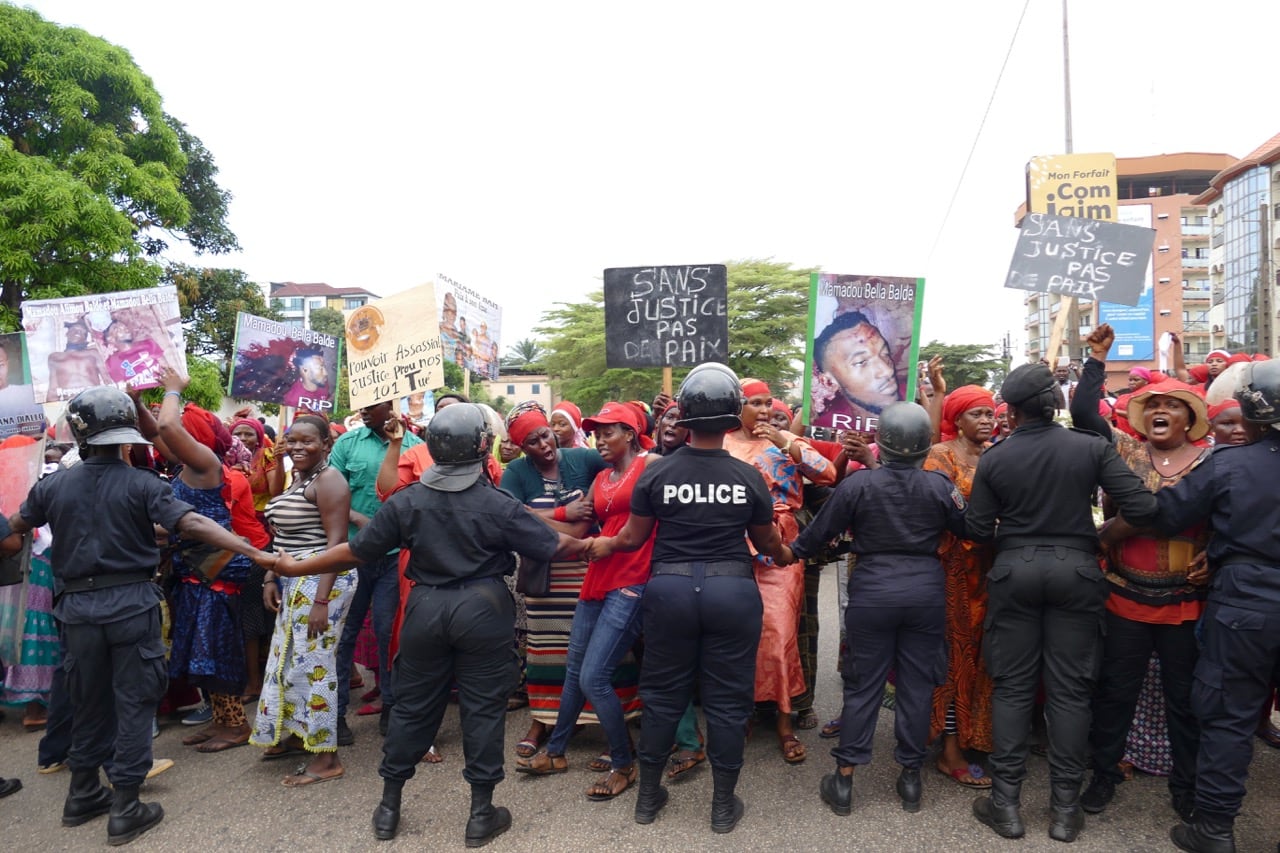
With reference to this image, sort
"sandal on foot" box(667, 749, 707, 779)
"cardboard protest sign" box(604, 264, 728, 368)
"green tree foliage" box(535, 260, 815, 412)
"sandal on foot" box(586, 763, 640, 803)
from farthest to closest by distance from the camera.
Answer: "green tree foliage" box(535, 260, 815, 412) < "cardboard protest sign" box(604, 264, 728, 368) < "sandal on foot" box(667, 749, 707, 779) < "sandal on foot" box(586, 763, 640, 803)

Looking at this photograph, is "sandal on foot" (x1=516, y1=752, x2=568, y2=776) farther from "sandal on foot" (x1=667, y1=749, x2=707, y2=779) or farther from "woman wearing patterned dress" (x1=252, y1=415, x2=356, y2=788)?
"woman wearing patterned dress" (x1=252, y1=415, x2=356, y2=788)

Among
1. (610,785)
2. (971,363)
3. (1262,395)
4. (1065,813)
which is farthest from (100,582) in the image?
(971,363)

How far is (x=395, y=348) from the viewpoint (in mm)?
5676

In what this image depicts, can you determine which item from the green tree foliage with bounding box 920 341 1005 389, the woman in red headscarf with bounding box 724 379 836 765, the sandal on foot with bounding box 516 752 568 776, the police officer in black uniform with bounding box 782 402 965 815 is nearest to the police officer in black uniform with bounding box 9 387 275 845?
the sandal on foot with bounding box 516 752 568 776

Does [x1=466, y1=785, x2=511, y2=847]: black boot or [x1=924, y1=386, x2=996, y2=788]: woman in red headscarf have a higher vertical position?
[x1=924, y1=386, x2=996, y2=788]: woman in red headscarf

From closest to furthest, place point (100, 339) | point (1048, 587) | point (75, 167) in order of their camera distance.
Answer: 1. point (1048, 587)
2. point (100, 339)
3. point (75, 167)

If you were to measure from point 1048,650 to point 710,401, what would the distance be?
1973mm

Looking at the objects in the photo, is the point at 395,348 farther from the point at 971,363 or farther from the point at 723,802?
the point at 971,363

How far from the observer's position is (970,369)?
40.0m

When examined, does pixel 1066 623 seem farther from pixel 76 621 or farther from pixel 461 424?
pixel 76 621

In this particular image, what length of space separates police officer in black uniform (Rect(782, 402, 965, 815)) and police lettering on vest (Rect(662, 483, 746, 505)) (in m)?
0.63

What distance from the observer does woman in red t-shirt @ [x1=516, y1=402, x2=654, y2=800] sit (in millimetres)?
4180

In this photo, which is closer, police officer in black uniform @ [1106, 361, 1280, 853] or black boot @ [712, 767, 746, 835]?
police officer in black uniform @ [1106, 361, 1280, 853]

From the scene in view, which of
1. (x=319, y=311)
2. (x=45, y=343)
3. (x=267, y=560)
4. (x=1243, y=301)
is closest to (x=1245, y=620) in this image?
(x=267, y=560)
